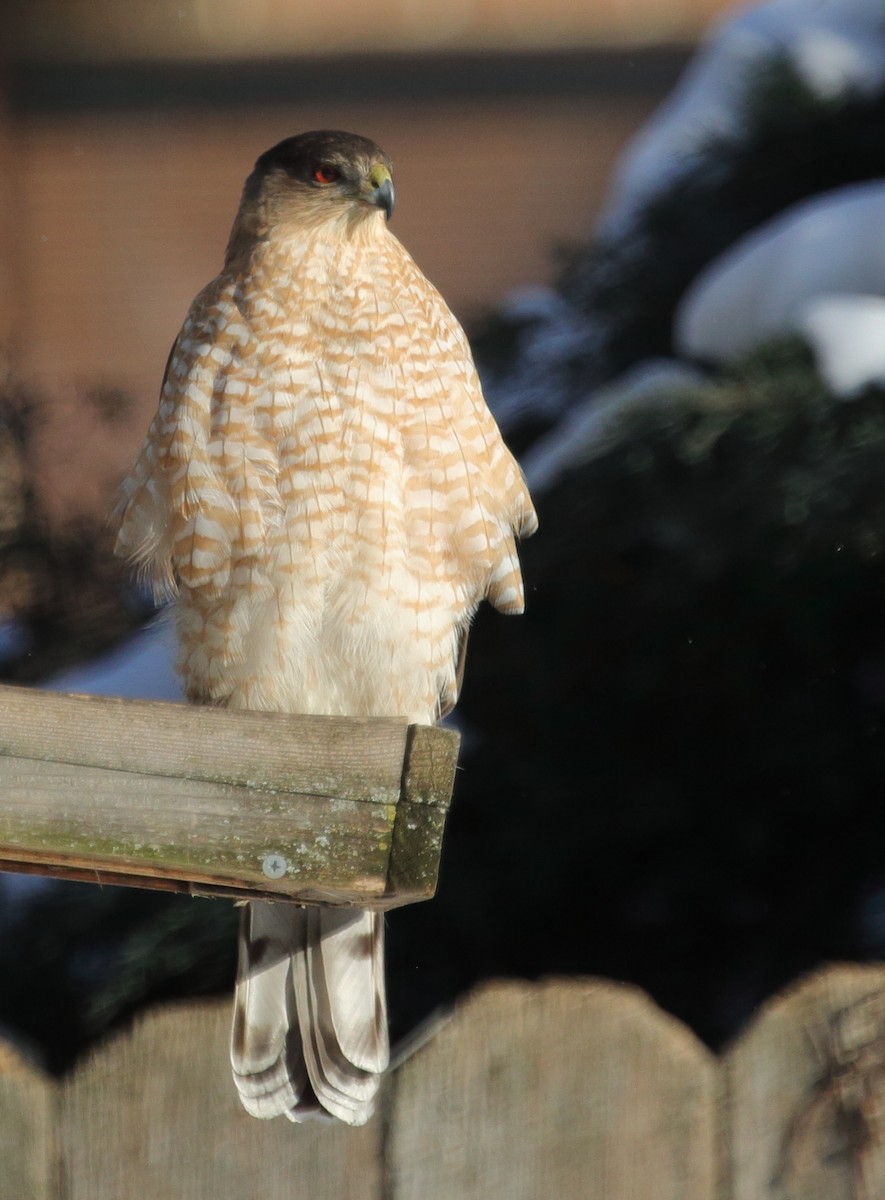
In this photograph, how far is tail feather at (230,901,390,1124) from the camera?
76.4 inches

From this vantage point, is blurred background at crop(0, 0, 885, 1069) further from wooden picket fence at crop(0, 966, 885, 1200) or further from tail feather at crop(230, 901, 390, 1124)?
wooden picket fence at crop(0, 966, 885, 1200)

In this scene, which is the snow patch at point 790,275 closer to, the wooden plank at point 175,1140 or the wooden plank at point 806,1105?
the wooden plank at point 806,1105

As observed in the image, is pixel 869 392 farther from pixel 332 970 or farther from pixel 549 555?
pixel 332 970

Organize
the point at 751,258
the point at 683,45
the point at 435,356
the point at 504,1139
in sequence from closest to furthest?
the point at 504,1139, the point at 435,356, the point at 751,258, the point at 683,45

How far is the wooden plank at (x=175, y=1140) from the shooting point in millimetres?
1865

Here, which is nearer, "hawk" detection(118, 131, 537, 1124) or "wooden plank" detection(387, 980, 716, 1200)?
"wooden plank" detection(387, 980, 716, 1200)

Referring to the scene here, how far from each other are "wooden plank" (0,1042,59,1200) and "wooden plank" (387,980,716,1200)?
40cm

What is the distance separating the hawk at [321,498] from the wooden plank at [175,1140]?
290 millimetres

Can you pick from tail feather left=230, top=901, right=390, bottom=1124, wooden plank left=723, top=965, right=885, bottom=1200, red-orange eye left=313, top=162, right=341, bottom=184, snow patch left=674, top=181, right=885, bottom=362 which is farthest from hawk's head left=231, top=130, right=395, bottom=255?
wooden plank left=723, top=965, right=885, bottom=1200

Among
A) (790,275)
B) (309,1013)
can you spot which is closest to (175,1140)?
(309,1013)

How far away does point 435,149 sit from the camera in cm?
620

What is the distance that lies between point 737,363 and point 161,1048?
5.31ft

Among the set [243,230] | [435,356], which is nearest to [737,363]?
[435,356]

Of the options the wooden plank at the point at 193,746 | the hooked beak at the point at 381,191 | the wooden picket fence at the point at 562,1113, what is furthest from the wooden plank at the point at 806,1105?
the hooked beak at the point at 381,191
